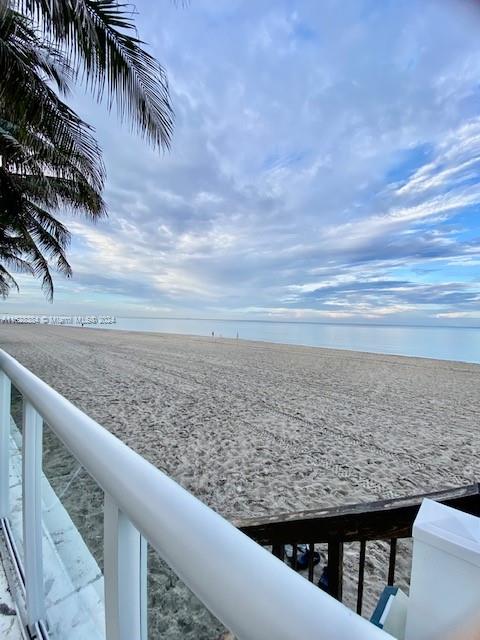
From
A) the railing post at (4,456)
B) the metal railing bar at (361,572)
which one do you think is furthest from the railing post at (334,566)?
the railing post at (4,456)

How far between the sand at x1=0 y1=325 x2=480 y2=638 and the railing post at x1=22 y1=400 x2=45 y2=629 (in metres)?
0.19

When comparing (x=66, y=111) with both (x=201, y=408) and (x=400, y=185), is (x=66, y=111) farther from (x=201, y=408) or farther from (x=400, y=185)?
(x=400, y=185)

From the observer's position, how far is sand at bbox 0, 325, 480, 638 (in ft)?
11.8

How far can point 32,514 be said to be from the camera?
1293 mm

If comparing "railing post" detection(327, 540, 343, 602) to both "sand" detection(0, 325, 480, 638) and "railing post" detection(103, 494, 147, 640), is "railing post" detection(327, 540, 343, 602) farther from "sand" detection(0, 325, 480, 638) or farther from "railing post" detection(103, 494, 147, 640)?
"sand" detection(0, 325, 480, 638)

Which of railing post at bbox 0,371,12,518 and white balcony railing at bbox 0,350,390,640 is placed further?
railing post at bbox 0,371,12,518

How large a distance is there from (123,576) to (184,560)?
0.34 metres

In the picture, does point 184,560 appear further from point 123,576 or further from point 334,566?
point 334,566

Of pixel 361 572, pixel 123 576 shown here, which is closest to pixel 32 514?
pixel 123 576

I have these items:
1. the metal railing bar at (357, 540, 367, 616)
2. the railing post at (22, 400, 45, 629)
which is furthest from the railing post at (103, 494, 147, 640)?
the metal railing bar at (357, 540, 367, 616)

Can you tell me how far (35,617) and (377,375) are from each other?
11265 millimetres

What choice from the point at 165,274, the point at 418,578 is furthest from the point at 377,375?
the point at 165,274

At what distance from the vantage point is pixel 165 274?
33.4m

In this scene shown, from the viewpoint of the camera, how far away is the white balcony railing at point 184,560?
1.01 ft
